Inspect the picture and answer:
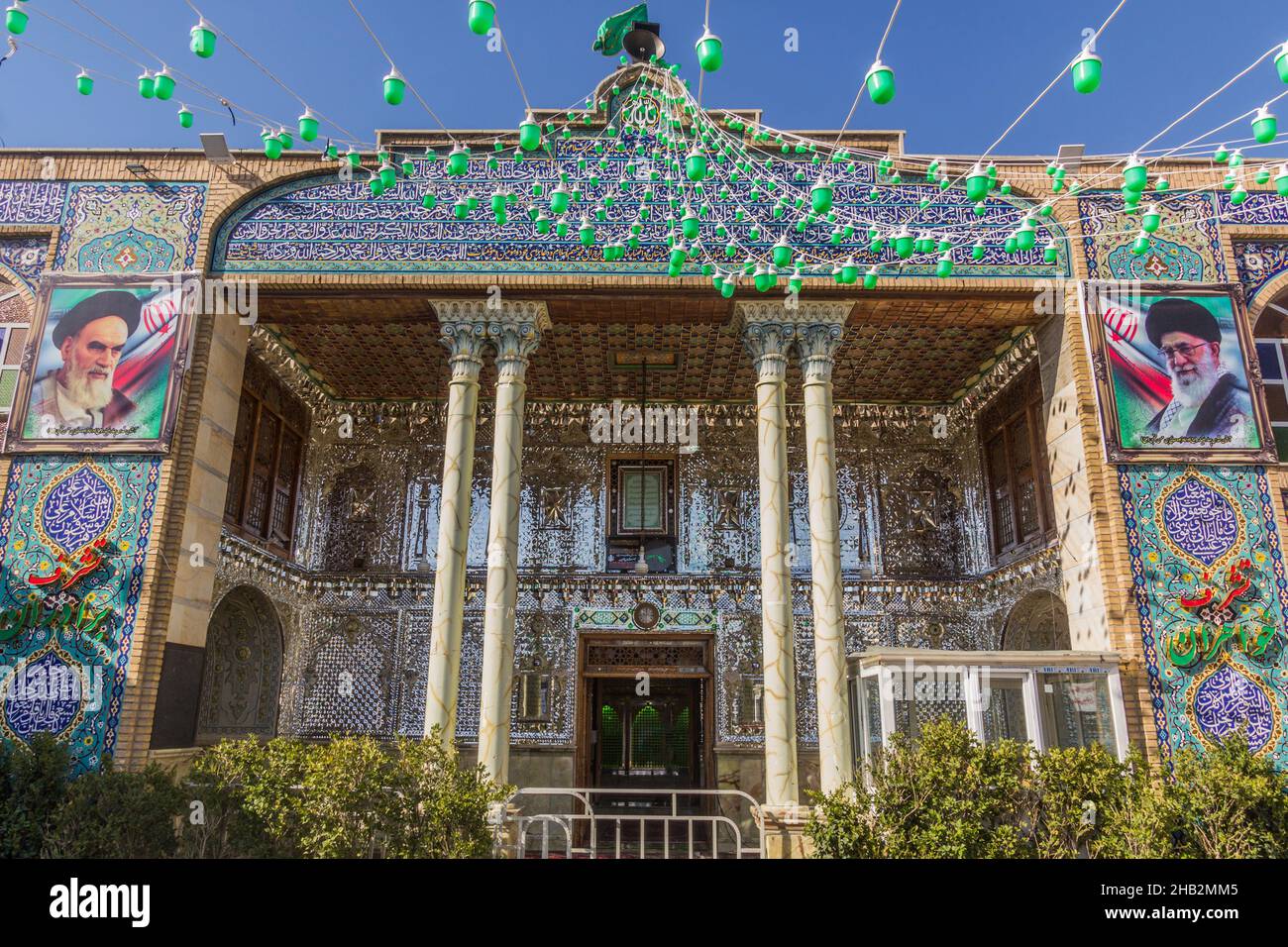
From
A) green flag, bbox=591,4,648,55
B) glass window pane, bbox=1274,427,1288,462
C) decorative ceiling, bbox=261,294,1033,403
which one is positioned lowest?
glass window pane, bbox=1274,427,1288,462

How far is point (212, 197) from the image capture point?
32.9ft

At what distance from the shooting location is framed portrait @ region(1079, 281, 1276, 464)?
29.9 feet

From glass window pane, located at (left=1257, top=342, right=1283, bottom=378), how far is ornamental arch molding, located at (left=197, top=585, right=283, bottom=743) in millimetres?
13145

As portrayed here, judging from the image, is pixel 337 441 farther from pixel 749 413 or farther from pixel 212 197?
pixel 749 413

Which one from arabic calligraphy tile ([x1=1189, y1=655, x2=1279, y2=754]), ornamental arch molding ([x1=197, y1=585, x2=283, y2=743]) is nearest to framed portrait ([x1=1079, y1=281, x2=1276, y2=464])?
arabic calligraphy tile ([x1=1189, y1=655, x2=1279, y2=754])

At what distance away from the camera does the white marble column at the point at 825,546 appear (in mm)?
8594

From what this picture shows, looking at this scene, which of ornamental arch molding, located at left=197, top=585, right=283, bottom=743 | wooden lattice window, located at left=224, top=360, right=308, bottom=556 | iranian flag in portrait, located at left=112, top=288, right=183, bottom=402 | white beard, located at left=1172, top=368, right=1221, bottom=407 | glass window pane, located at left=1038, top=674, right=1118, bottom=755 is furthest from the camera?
ornamental arch molding, located at left=197, top=585, right=283, bottom=743

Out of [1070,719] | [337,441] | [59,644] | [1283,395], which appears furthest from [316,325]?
[1283,395]

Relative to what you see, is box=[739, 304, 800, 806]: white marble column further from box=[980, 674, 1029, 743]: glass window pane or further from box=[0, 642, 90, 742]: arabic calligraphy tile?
box=[0, 642, 90, 742]: arabic calligraphy tile

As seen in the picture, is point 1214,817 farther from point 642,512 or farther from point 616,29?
point 616,29

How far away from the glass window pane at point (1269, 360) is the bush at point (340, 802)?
9.77 meters

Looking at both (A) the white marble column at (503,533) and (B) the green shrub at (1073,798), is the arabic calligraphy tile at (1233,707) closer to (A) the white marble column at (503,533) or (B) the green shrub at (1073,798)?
(B) the green shrub at (1073,798)

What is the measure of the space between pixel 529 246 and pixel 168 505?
4.88 meters

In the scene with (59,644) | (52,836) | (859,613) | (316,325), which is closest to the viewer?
(52,836)
